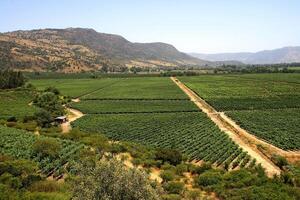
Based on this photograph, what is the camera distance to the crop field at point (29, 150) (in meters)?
39.3

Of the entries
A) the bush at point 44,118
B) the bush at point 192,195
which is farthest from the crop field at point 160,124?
the bush at point 192,195

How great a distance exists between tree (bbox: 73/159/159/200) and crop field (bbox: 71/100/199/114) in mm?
63858

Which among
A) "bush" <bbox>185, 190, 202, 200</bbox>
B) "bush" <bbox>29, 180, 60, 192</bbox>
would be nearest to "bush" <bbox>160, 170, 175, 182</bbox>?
"bush" <bbox>185, 190, 202, 200</bbox>

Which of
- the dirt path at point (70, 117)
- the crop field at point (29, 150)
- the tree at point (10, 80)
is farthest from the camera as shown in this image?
the tree at point (10, 80)

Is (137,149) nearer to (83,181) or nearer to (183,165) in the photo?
(183,165)

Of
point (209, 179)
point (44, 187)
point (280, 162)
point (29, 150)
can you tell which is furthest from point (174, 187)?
point (29, 150)

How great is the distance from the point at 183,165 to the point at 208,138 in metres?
15.6

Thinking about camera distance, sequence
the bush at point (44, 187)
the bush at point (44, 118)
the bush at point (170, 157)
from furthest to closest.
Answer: the bush at point (44, 118), the bush at point (170, 157), the bush at point (44, 187)

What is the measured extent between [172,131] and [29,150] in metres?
25.1

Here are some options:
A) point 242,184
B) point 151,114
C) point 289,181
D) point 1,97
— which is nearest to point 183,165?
point 242,184

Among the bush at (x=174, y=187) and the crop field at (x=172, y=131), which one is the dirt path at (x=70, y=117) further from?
the bush at (x=174, y=187)

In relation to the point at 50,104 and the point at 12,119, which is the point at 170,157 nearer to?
the point at 12,119

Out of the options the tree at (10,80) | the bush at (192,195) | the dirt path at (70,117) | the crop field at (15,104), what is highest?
the tree at (10,80)

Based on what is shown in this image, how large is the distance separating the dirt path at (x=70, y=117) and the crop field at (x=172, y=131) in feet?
5.26
